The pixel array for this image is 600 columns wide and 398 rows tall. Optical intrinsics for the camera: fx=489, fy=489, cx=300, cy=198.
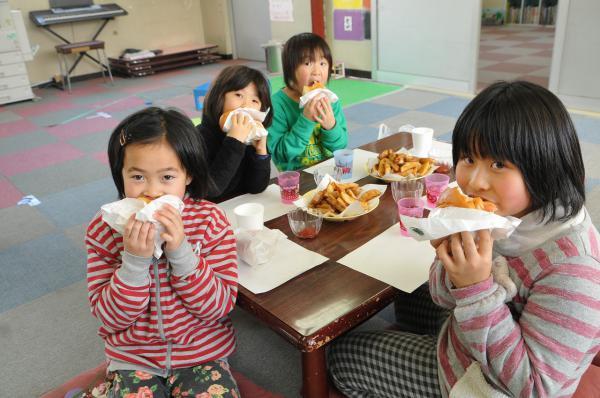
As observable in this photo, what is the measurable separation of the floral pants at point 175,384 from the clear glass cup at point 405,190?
80cm

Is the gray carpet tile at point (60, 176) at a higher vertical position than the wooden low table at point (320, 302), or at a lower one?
lower

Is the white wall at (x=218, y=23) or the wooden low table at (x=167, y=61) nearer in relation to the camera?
the wooden low table at (x=167, y=61)

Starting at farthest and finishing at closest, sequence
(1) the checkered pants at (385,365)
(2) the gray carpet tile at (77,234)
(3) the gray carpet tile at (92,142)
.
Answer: (3) the gray carpet tile at (92,142), (2) the gray carpet tile at (77,234), (1) the checkered pants at (385,365)

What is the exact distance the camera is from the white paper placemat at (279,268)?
1.31 m

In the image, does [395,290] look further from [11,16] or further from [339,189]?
[11,16]

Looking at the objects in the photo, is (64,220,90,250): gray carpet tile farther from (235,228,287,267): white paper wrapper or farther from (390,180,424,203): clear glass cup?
(390,180,424,203): clear glass cup

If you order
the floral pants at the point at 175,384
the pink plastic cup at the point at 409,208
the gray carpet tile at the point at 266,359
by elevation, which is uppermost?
the pink plastic cup at the point at 409,208

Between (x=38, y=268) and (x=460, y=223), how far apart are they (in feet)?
8.29

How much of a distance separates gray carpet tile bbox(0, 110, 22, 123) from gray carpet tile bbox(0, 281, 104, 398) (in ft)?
14.4

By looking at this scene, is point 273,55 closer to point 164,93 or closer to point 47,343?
point 164,93

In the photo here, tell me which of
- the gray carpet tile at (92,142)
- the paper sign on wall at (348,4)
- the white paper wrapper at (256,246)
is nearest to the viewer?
the white paper wrapper at (256,246)

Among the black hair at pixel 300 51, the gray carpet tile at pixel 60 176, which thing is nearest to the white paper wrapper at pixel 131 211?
the black hair at pixel 300 51

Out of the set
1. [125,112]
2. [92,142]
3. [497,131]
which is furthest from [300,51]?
[125,112]

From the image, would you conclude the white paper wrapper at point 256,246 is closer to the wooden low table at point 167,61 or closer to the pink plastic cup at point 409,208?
the pink plastic cup at point 409,208
